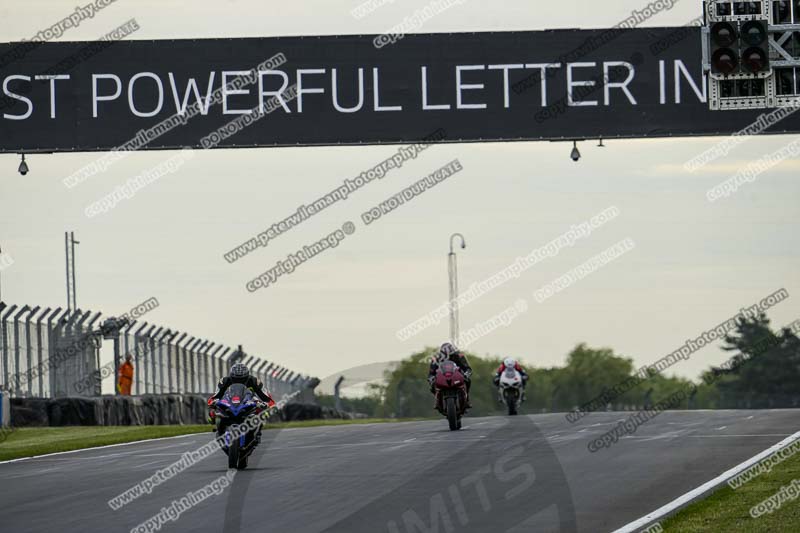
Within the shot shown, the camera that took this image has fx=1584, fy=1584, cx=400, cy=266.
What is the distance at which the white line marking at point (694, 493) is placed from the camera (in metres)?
12.9

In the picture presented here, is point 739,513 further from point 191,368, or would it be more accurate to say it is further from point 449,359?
point 191,368

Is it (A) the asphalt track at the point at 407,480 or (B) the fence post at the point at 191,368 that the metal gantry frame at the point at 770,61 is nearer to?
(A) the asphalt track at the point at 407,480

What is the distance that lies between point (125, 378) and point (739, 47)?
2140 cm

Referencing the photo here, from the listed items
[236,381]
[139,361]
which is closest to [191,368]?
[139,361]

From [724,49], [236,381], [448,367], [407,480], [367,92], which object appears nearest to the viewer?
[724,49]

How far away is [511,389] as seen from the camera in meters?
33.3

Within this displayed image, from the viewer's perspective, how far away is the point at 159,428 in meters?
32.2

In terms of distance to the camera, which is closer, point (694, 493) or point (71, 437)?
point (694, 493)

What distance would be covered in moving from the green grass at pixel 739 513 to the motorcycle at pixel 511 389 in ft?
55.8

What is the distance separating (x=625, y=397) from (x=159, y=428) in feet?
381

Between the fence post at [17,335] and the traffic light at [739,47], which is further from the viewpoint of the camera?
the fence post at [17,335]

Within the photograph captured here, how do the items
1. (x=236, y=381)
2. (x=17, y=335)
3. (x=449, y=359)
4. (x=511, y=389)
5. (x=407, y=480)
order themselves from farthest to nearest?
(x=511, y=389) → (x=17, y=335) → (x=449, y=359) → (x=236, y=381) → (x=407, y=480)

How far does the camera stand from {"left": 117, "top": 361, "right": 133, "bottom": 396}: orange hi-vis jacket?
3503cm

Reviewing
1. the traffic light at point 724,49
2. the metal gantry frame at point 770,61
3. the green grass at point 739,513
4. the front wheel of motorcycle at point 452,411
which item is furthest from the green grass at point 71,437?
the traffic light at point 724,49
